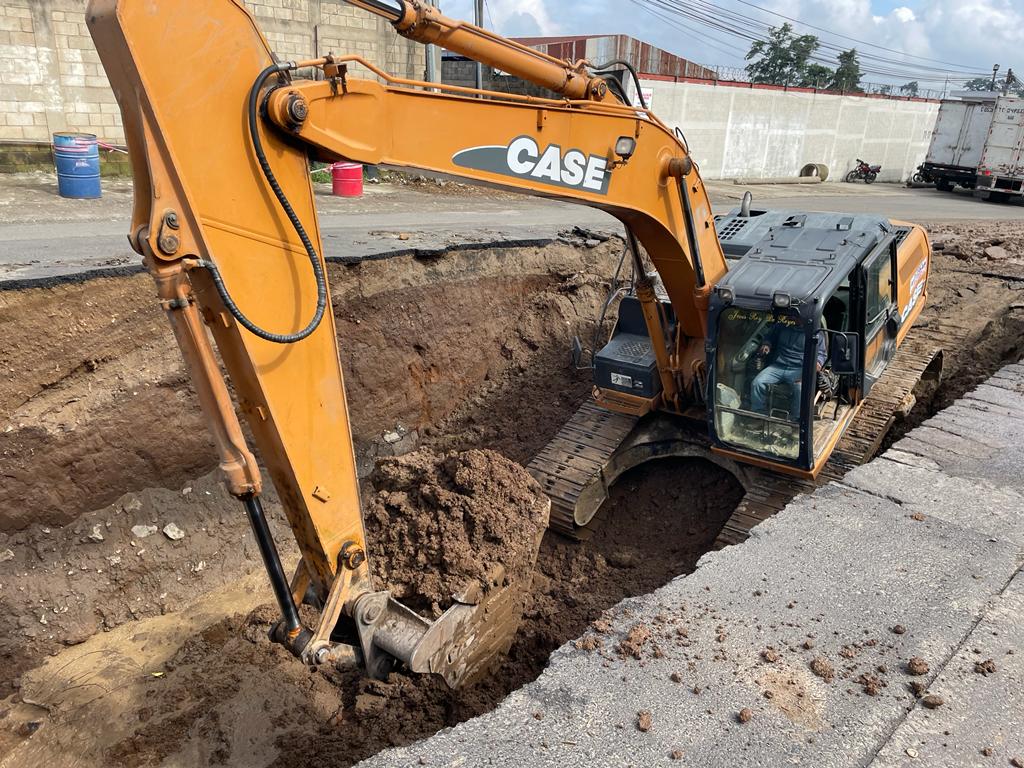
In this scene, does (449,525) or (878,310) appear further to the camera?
(878,310)

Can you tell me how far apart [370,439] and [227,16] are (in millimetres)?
5458

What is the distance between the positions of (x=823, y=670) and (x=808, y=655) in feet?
0.44

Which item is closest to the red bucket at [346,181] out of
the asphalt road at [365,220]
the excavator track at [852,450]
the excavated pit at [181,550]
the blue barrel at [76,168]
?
the asphalt road at [365,220]

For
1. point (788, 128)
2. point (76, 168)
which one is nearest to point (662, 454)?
point (76, 168)

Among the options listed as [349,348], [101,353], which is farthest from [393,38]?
[101,353]

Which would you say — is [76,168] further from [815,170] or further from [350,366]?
[815,170]

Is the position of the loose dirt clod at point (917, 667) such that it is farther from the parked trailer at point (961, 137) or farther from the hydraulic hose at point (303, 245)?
the parked trailer at point (961, 137)

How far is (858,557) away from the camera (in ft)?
14.8

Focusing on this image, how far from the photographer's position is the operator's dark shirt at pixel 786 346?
538 cm

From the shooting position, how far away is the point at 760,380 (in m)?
5.61

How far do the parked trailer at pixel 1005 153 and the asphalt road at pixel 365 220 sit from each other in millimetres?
2504

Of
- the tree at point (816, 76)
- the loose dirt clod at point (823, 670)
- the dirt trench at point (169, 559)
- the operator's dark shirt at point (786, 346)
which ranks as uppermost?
the tree at point (816, 76)

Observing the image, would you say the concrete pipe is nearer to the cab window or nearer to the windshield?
the cab window

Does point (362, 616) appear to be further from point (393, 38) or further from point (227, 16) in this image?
point (393, 38)
